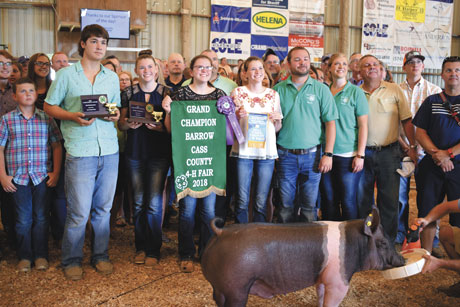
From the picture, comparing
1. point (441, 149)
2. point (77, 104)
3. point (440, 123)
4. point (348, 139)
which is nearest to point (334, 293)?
point (348, 139)

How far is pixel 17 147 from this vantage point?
3.97m

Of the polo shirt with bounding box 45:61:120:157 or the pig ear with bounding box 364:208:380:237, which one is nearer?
the pig ear with bounding box 364:208:380:237

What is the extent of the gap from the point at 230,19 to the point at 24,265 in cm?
1022

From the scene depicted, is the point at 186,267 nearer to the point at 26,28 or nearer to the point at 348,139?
the point at 348,139

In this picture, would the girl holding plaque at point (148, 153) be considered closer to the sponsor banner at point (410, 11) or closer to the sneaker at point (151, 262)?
the sneaker at point (151, 262)

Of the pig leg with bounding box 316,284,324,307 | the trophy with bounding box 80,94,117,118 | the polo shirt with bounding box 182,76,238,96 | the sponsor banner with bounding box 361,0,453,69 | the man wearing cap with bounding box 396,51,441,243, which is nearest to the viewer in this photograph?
the pig leg with bounding box 316,284,324,307

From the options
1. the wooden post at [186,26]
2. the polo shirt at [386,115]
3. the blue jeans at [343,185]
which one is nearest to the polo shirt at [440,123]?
the polo shirt at [386,115]

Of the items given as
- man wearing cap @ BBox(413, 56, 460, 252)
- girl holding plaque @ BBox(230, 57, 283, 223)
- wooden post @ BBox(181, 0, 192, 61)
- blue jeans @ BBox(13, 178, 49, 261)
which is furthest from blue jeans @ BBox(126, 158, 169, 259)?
wooden post @ BBox(181, 0, 192, 61)

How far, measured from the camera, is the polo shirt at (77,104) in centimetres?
374

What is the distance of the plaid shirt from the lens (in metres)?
3.97

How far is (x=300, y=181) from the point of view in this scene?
169 inches

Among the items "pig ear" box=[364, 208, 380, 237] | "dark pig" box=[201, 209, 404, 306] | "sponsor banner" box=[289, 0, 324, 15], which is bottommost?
"dark pig" box=[201, 209, 404, 306]

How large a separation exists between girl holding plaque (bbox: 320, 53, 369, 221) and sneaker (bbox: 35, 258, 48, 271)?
3078 millimetres

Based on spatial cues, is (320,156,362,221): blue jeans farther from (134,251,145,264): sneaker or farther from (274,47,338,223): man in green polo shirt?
(134,251,145,264): sneaker
